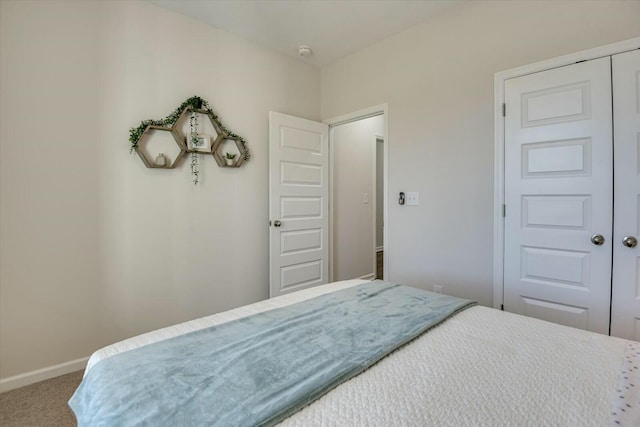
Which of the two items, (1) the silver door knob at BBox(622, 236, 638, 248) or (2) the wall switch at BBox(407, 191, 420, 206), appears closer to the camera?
(1) the silver door knob at BBox(622, 236, 638, 248)

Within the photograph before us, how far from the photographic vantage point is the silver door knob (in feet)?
5.84

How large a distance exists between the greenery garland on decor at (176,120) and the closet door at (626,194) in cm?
276

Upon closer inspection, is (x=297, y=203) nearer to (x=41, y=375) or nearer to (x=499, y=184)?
(x=499, y=184)

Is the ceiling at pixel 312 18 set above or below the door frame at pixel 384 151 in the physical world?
above

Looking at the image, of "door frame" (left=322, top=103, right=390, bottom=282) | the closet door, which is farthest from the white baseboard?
the closet door

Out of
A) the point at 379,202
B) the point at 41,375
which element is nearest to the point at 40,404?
the point at 41,375

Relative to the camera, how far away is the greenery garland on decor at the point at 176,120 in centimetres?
230

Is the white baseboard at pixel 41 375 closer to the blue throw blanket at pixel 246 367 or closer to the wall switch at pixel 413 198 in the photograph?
the blue throw blanket at pixel 246 367

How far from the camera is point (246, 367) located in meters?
0.92

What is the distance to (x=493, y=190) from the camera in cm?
230

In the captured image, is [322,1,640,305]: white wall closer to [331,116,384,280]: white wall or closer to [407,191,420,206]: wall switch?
[407,191,420,206]: wall switch

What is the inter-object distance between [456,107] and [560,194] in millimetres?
1004

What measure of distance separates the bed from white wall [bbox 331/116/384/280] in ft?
8.93

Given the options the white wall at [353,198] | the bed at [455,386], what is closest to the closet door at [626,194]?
the bed at [455,386]
